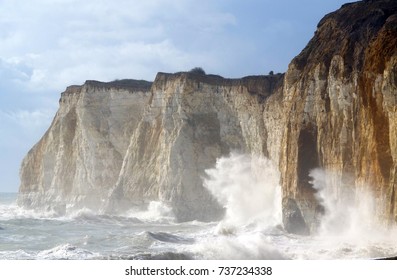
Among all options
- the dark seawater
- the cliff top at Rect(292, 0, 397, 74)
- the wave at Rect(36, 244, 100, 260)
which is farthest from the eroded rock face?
the wave at Rect(36, 244, 100, 260)

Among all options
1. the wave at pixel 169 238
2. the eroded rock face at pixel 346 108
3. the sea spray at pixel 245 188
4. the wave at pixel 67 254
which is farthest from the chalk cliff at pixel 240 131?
the wave at pixel 67 254

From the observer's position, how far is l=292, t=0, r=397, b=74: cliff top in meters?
22.3

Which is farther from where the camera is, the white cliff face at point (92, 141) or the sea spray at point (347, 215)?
the white cliff face at point (92, 141)

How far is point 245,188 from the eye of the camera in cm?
3566

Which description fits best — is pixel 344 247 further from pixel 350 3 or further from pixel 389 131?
pixel 350 3

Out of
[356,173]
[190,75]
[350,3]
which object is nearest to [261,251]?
[356,173]

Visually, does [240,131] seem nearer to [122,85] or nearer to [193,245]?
[122,85]

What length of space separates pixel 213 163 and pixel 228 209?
3.31m

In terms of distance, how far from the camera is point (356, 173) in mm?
22516

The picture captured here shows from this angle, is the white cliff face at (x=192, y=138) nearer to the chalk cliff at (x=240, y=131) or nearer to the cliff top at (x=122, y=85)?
the chalk cliff at (x=240, y=131)

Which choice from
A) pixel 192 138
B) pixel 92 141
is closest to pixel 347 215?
pixel 192 138

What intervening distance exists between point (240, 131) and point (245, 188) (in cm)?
392

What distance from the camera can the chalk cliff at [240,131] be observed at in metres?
21.3

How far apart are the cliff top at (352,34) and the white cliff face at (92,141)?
19.1 metres
